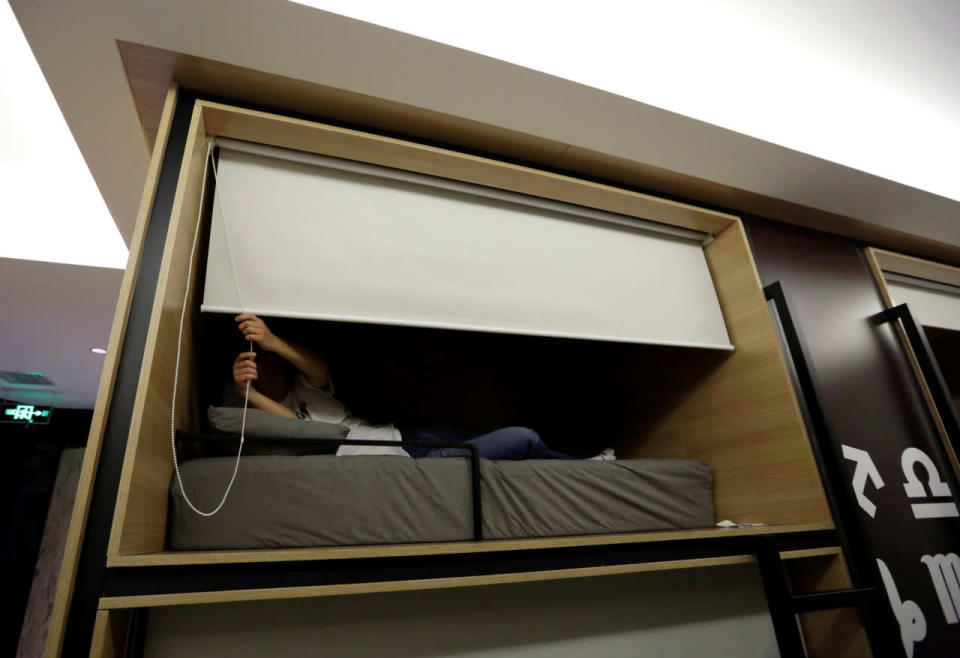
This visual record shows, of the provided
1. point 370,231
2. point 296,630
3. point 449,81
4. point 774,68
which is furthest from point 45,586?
point 774,68

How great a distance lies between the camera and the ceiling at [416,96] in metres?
1.16

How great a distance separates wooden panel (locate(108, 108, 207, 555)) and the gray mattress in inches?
3.4

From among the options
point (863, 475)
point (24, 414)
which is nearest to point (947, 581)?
point (863, 475)

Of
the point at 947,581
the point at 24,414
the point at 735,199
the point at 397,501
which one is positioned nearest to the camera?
the point at 397,501

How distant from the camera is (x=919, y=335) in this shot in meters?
1.89

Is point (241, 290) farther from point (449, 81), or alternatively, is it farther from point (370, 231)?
point (449, 81)

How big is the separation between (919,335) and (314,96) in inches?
94.1

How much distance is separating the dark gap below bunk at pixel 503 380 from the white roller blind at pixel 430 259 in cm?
45

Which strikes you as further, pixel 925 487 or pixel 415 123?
pixel 925 487

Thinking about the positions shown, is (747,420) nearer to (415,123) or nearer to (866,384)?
(866,384)

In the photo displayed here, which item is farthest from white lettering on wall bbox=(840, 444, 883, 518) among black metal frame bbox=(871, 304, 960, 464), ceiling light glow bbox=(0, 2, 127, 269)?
ceiling light glow bbox=(0, 2, 127, 269)

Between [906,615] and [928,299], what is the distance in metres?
1.69

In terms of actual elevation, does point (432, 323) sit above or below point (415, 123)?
below

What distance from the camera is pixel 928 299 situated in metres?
2.45
